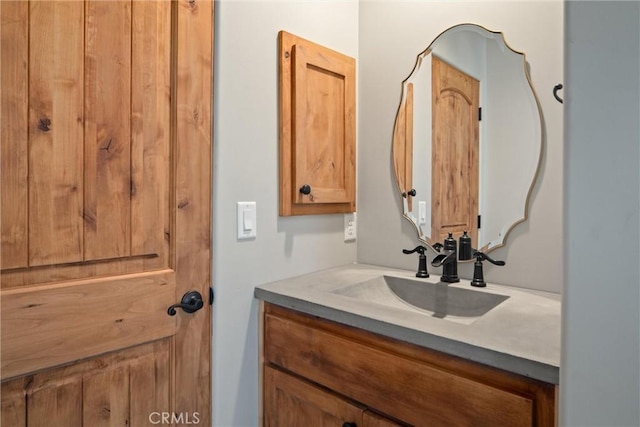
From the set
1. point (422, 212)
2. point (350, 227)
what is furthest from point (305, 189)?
point (422, 212)

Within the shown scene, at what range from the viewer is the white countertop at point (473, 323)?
79cm

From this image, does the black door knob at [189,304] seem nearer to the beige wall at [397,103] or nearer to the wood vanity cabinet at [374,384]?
the wood vanity cabinet at [374,384]

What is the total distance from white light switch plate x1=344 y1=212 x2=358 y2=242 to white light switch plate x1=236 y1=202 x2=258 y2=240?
504 mm

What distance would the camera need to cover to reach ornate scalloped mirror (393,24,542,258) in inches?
51.5

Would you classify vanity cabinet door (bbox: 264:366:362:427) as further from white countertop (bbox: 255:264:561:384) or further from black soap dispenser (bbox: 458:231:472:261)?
black soap dispenser (bbox: 458:231:472:261)

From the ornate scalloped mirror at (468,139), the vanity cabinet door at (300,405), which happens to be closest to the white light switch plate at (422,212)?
the ornate scalloped mirror at (468,139)

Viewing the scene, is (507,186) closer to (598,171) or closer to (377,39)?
(377,39)

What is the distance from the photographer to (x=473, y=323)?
959mm

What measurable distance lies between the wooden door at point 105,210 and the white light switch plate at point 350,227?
0.68 metres

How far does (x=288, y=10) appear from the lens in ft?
4.77

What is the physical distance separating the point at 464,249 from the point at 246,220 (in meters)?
0.80

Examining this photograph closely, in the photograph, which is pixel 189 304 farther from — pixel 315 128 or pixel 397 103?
pixel 397 103

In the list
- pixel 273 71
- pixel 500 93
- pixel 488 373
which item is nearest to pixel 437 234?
pixel 500 93

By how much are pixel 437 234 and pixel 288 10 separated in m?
1.04
